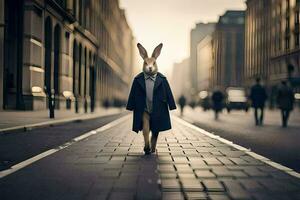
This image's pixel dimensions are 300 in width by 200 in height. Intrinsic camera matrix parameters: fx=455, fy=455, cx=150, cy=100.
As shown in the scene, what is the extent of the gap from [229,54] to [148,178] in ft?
347

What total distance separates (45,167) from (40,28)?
21.8 meters

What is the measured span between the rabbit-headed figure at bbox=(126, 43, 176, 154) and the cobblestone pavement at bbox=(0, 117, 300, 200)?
0.47m

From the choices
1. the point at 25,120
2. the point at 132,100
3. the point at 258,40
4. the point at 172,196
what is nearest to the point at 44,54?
the point at 25,120

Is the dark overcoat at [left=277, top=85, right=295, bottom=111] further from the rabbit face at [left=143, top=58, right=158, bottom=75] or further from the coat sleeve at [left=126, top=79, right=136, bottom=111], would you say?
the coat sleeve at [left=126, top=79, right=136, bottom=111]

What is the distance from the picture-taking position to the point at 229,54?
357ft

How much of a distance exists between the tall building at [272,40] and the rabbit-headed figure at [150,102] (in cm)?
4310

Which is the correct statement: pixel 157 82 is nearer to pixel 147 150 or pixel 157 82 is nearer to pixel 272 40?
pixel 147 150

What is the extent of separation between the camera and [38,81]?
2627 centimetres

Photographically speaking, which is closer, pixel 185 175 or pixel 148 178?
pixel 148 178

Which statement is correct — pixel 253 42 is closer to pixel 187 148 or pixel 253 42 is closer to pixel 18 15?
pixel 18 15

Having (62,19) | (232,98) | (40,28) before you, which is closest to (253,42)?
(232,98)

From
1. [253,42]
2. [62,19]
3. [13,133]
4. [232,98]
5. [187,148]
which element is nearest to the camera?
[187,148]

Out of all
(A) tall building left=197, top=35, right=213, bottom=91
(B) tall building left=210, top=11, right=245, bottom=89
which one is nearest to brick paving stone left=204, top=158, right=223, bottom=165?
(B) tall building left=210, top=11, right=245, bottom=89

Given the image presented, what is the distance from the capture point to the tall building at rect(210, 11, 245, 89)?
353ft
